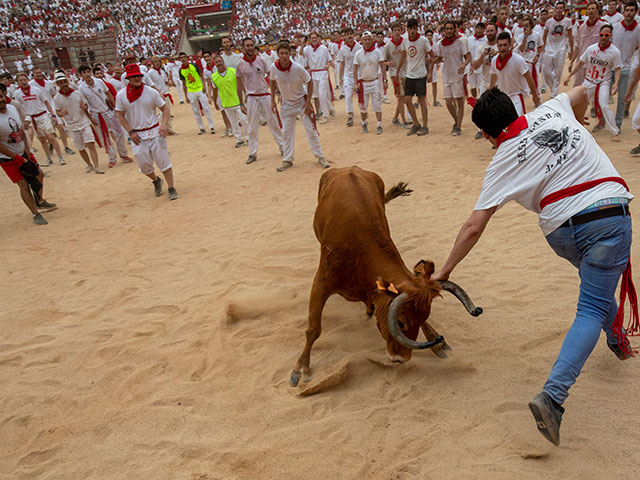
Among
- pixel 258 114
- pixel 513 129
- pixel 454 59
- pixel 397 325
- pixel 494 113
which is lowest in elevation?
pixel 397 325

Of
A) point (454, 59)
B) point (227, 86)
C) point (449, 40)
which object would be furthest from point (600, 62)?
point (227, 86)

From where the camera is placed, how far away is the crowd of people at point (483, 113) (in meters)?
2.82

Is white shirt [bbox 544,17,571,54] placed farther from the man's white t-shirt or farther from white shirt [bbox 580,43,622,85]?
the man's white t-shirt

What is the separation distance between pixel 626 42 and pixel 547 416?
379 inches

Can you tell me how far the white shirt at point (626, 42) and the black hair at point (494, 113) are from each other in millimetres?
8341

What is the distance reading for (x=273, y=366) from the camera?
157 inches

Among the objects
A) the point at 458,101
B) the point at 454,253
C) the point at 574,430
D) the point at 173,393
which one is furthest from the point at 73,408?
the point at 458,101

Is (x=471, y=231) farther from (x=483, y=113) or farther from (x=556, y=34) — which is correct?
(x=556, y=34)

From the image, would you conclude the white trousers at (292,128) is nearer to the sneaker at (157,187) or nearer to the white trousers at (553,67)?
the sneaker at (157,187)

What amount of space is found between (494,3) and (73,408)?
33204 mm

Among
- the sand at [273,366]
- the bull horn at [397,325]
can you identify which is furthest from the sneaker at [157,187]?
the bull horn at [397,325]

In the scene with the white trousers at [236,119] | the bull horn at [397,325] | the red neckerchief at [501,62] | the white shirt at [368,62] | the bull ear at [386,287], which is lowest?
the bull horn at [397,325]

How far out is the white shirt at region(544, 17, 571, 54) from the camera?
11328 millimetres

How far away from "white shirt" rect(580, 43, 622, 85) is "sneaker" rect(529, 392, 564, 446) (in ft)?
26.2
